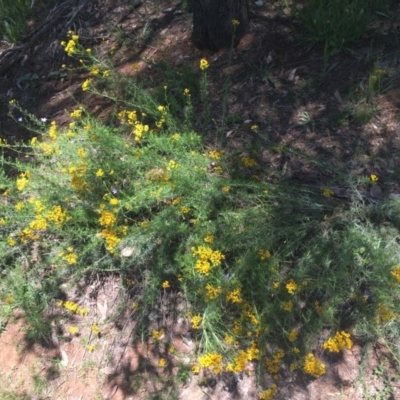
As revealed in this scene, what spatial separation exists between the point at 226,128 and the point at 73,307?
1753mm

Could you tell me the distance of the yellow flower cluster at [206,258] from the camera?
2.47 metres

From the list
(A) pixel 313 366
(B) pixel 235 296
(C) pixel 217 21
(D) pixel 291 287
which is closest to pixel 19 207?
(B) pixel 235 296

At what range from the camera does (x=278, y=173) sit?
3016mm

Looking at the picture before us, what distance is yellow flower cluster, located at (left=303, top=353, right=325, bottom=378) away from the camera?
2.24 m

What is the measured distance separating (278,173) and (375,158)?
68 cm

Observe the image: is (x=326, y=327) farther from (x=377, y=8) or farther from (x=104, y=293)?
(x=377, y=8)

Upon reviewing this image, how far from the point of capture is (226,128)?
342 centimetres

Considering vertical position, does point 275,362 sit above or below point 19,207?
below

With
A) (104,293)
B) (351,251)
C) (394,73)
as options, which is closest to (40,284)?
(104,293)

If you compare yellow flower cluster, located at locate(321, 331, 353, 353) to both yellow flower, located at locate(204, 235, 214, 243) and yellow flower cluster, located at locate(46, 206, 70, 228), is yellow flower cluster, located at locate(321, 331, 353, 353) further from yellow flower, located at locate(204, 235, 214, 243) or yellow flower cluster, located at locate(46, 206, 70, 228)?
yellow flower cluster, located at locate(46, 206, 70, 228)

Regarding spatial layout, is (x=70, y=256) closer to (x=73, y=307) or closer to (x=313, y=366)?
(x=73, y=307)

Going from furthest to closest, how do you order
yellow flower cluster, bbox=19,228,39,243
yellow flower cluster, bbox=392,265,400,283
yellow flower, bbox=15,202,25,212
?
yellow flower cluster, bbox=19,228,39,243, yellow flower, bbox=15,202,25,212, yellow flower cluster, bbox=392,265,400,283

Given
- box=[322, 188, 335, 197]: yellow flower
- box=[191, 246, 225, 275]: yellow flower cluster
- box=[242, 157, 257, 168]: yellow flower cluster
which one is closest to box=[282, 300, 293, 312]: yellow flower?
box=[191, 246, 225, 275]: yellow flower cluster

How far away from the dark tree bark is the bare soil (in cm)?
10
